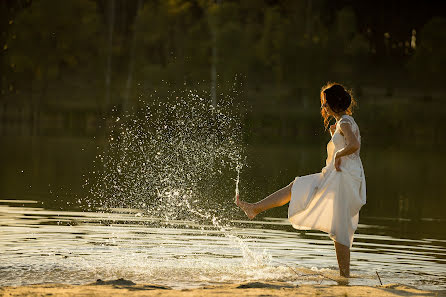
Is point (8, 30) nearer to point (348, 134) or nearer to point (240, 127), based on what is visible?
point (240, 127)

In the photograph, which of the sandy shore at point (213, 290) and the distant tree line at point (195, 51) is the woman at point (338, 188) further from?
the distant tree line at point (195, 51)

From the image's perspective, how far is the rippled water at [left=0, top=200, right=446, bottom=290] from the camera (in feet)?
33.9

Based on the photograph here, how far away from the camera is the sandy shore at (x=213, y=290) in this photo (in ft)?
27.9

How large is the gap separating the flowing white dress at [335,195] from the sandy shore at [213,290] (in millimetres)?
1252

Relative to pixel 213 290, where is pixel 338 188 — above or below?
above

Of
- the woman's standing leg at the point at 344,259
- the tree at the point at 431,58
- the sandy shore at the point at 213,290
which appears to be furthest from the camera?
the tree at the point at 431,58

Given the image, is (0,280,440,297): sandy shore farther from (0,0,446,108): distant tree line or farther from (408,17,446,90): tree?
(408,17,446,90): tree

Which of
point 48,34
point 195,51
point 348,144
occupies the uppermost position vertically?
point 48,34

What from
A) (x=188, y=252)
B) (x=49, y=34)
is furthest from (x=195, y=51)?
(x=188, y=252)

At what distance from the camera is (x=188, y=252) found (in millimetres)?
12203

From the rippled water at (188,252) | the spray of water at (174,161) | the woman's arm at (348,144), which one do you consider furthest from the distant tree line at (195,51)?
the woman's arm at (348,144)

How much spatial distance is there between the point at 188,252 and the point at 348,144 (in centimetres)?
286

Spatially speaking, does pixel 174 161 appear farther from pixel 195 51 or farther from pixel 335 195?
pixel 195 51

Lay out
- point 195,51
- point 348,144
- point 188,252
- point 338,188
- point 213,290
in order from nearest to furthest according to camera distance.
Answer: point 213,290
point 348,144
point 338,188
point 188,252
point 195,51
